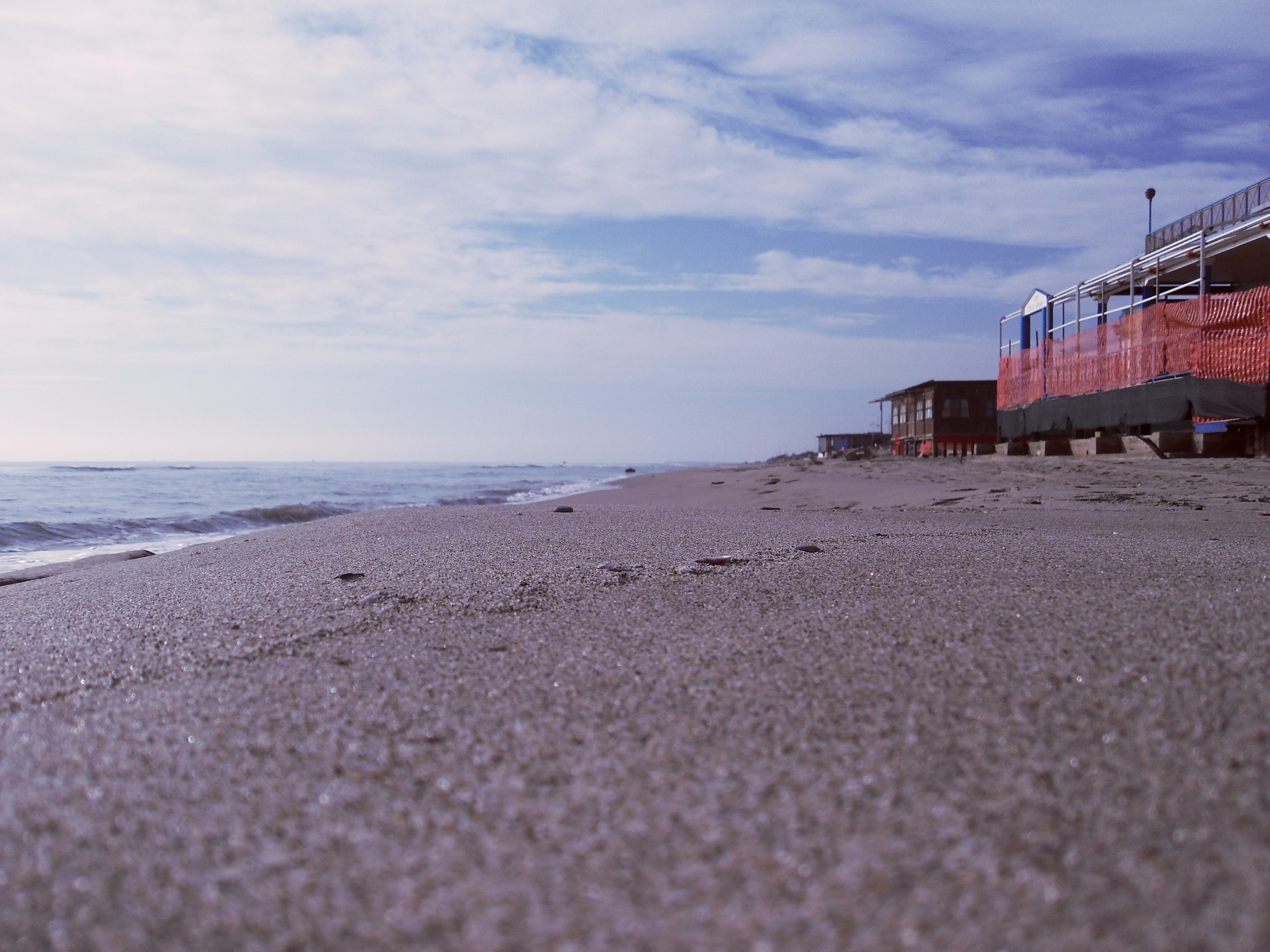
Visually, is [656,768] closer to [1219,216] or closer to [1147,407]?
[1147,407]

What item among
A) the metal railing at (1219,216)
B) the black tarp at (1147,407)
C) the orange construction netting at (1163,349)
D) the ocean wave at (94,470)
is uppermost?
the metal railing at (1219,216)

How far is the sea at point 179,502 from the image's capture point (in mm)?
8742

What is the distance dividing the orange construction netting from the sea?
9210 mm

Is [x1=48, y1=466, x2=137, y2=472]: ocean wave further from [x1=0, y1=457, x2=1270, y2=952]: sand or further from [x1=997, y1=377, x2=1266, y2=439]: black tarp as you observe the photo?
[x1=0, y1=457, x2=1270, y2=952]: sand

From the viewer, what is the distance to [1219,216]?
1455 centimetres

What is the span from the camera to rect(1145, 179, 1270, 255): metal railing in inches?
508

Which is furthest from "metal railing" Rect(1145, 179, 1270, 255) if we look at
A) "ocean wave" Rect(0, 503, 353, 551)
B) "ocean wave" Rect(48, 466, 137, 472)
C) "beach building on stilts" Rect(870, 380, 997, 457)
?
"ocean wave" Rect(48, 466, 137, 472)

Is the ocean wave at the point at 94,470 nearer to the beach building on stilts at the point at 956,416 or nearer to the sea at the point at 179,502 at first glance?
the sea at the point at 179,502

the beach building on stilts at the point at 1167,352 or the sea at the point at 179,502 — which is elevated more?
the beach building on stilts at the point at 1167,352

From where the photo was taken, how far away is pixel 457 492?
19406 millimetres

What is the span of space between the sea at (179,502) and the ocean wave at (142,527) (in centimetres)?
2

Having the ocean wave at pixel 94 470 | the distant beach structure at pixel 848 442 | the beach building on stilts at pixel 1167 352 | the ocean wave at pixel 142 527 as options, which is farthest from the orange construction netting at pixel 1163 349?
the ocean wave at pixel 94 470

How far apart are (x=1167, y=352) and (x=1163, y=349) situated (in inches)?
3.9

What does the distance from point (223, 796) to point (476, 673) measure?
642 millimetres
